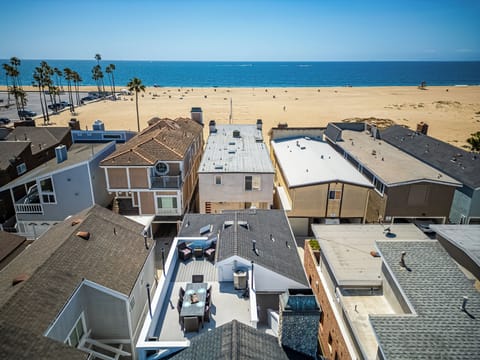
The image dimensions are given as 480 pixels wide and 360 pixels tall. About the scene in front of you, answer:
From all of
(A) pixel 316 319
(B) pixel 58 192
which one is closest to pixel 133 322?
(A) pixel 316 319

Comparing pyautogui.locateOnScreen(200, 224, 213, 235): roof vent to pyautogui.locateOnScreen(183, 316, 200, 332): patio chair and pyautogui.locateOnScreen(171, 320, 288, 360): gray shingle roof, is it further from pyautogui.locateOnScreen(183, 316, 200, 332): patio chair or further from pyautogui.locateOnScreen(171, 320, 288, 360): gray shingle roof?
pyautogui.locateOnScreen(171, 320, 288, 360): gray shingle roof

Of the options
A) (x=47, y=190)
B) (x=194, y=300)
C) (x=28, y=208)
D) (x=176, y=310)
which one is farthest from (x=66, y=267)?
(x=28, y=208)

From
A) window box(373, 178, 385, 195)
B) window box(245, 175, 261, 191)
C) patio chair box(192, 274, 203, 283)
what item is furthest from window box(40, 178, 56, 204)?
window box(373, 178, 385, 195)

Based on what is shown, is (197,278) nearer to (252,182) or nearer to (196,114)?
(252,182)

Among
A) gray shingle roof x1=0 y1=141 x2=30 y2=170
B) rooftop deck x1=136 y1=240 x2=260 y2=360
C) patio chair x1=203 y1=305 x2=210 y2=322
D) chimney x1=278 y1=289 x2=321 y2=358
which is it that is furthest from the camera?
gray shingle roof x1=0 y1=141 x2=30 y2=170

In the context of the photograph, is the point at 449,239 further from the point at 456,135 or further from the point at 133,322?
the point at 456,135

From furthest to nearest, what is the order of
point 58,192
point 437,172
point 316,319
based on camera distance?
point 437,172 → point 58,192 → point 316,319
